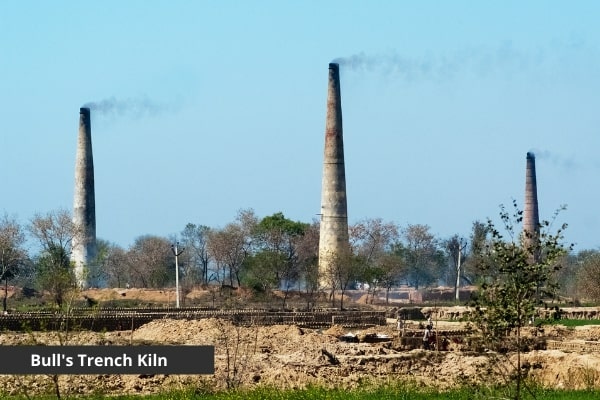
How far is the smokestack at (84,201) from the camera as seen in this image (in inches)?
2443

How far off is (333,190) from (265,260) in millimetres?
7054

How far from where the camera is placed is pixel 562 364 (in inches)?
965

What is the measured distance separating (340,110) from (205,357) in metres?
37.7

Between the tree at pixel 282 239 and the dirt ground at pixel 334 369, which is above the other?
the tree at pixel 282 239

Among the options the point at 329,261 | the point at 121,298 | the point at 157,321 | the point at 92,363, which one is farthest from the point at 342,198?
the point at 92,363

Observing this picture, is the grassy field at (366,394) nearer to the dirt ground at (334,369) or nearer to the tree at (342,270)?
the dirt ground at (334,369)

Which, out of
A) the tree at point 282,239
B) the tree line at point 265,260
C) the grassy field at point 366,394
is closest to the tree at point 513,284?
the grassy field at point 366,394

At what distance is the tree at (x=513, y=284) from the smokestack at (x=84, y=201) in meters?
46.3

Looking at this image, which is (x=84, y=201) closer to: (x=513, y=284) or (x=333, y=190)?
(x=333, y=190)

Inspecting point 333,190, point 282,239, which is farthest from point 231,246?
point 333,190

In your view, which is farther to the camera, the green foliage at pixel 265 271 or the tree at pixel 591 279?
the green foliage at pixel 265 271

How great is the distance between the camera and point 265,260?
64.2 metres

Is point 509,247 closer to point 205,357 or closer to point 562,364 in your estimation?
point 205,357

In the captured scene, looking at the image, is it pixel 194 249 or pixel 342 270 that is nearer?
pixel 342 270
